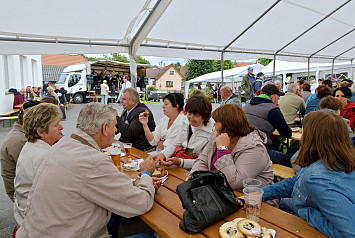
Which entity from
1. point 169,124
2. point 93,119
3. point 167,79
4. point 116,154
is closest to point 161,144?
point 169,124

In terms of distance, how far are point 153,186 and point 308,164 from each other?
0.98 m

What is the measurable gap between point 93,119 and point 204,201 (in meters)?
0.85

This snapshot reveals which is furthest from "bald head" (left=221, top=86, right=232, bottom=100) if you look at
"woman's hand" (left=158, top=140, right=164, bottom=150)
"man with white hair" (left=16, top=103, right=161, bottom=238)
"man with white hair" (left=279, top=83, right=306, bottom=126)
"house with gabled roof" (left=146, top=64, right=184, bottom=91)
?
"house with gabled roof" (left=146, top=64, right=184, bottom=91)

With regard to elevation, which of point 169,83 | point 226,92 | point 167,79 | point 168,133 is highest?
point 167,79

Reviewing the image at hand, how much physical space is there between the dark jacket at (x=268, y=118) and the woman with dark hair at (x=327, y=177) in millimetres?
2122

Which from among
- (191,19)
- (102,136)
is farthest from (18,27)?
(102,136)

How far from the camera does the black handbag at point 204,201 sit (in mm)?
1228

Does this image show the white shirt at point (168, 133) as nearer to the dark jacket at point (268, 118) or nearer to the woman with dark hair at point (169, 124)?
the woman with dark hair at point (169, 124)

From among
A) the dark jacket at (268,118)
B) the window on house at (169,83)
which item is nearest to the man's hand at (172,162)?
the dark jacket at (268,118)

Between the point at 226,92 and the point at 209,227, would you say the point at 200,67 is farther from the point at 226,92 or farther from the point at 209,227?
the point at 209,227

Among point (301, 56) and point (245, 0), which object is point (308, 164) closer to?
point (245, 0)

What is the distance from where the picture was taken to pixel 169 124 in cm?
328

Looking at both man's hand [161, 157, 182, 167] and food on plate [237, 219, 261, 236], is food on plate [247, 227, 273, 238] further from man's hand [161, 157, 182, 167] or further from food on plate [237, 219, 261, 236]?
man's hand [161, 157, 182, 167]

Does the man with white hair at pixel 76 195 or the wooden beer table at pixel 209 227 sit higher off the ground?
the man with white hair at pixel 76 195
